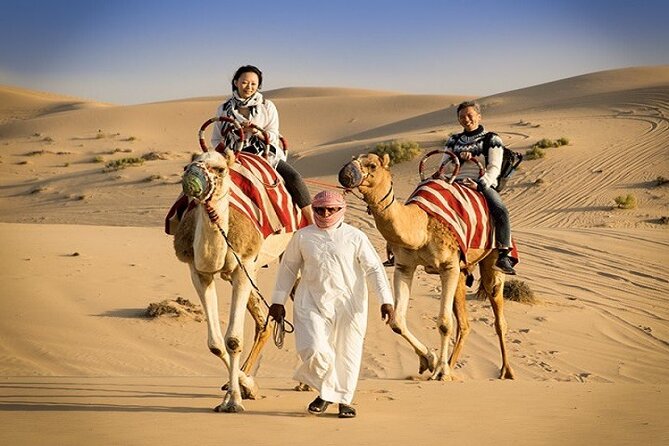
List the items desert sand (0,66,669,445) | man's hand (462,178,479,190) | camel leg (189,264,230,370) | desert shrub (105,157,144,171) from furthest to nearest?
desert shrub (105,157,144,171) → man's hand (462,178,479,190) → camel leg (189,264,230,370) → desert sand (0,66,669,445)

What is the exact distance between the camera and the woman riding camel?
9.30m

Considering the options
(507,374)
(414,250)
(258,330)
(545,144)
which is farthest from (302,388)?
(545,144)

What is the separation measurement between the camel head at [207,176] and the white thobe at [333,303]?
0.72 metres

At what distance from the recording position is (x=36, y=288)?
1445cm

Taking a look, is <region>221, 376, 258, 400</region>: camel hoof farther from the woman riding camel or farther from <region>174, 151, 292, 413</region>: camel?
the woman riding camel

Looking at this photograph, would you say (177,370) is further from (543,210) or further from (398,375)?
(543,210)

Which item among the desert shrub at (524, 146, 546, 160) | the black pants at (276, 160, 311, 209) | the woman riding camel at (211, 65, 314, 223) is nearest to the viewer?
the woman riding camel at (211, 65, 314, 223)

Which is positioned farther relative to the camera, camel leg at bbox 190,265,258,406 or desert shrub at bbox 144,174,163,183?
desert shrub at bbox 144,174,163,183

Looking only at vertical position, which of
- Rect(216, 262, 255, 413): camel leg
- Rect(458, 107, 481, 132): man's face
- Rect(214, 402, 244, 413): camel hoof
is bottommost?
Rect(214, 402, 244, 413): camel hoof

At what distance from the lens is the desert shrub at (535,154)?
31469 millimetres

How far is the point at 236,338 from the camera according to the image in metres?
7.84

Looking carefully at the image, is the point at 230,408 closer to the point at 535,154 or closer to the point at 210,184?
the point at 210,184

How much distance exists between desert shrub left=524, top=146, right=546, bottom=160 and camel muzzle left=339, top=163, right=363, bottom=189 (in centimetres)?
2384

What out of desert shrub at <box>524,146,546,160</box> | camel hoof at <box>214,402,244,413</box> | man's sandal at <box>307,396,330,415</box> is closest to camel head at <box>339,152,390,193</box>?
man's sandal at <box>307,396,330,415</box>
